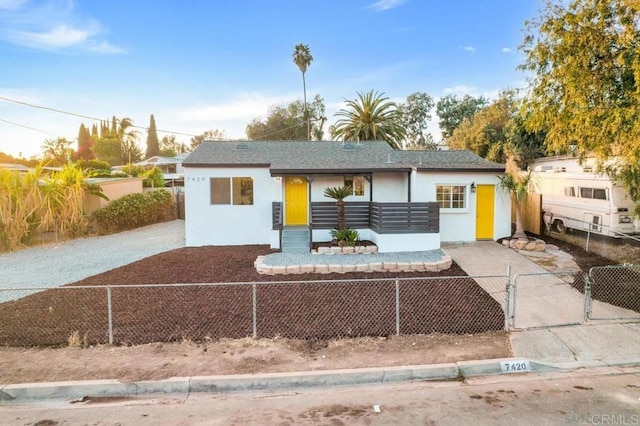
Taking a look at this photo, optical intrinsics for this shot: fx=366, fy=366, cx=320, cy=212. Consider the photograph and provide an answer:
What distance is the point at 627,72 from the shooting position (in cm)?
773

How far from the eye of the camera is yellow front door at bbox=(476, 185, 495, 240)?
568 inches

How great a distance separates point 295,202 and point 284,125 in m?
35.2

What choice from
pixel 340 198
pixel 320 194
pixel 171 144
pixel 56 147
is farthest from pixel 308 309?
pixel 171 144

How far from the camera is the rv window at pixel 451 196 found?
1434cm

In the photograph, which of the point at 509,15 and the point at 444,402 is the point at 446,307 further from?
the point at 509,15

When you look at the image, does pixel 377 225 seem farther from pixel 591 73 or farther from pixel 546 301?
pixel 591 73

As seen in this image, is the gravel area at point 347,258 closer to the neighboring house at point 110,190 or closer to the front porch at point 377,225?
the front porch at point 377,225

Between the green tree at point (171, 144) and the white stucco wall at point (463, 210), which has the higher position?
the green tree at point (171, 144)

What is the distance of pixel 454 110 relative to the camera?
44.5 metres

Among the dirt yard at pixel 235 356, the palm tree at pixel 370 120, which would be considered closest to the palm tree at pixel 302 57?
the palm tree at pixel 370 120

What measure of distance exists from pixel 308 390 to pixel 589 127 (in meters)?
8.25

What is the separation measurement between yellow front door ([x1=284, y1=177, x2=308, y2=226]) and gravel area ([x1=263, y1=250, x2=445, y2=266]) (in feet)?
9.94

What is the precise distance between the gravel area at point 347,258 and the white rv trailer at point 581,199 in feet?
18.2

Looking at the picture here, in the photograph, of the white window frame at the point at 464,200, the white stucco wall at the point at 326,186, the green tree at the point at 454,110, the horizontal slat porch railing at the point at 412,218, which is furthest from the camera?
the green tree at the point at 454,110
